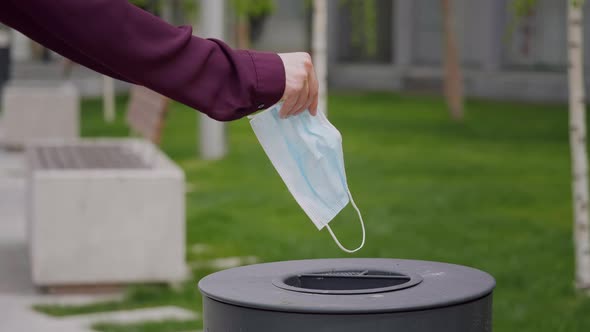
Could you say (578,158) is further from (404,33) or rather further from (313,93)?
(404,33)

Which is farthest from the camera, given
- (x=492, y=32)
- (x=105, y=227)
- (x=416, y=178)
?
(x=492, y=32)

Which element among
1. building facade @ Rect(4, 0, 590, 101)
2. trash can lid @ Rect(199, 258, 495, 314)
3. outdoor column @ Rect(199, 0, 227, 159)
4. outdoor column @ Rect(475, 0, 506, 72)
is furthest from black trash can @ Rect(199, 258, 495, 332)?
outdoor column @ Rect(475, 0, 506, 72)

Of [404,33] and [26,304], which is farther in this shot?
[404,33]

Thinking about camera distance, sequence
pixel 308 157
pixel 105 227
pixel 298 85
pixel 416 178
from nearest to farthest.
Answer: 1. pixel 298 85
2. pixel 308 157
3. pixel 105 227
4. pixel 416 178

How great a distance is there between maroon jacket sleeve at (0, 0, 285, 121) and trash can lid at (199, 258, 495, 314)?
45 cm

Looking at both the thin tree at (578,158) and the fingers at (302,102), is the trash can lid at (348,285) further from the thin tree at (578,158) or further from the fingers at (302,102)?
the thin tree at (578,158)

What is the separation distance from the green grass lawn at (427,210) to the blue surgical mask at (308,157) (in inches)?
141

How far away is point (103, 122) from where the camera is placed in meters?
21.0

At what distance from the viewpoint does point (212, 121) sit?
15.1 metres

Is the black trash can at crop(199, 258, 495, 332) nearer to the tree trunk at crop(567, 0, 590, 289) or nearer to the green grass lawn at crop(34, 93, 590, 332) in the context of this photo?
the green grass lawn at crop(34, 93, 590, 332)

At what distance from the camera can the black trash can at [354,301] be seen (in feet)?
8.50

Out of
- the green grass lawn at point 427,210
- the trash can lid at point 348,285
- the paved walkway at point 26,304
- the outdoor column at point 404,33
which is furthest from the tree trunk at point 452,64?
the trash can lid at point 348,285

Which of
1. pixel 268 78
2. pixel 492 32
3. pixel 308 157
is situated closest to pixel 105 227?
pixel 308 157

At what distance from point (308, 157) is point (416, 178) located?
397 inches
